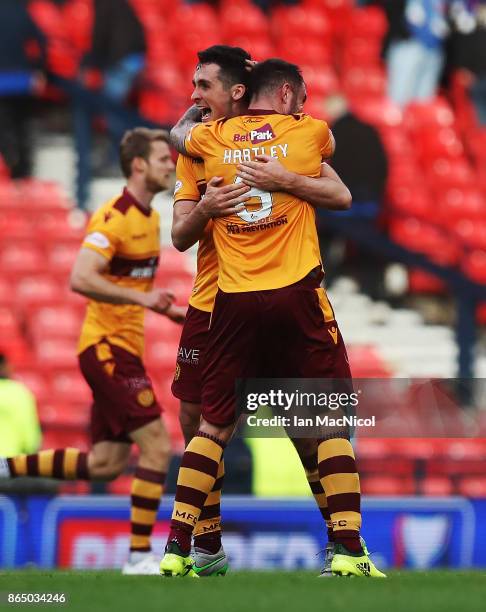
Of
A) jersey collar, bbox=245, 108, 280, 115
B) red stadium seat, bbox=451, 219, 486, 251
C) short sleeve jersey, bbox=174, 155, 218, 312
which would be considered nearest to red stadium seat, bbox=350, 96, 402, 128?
red stadium seat, bbox=451, 219, 486, 251

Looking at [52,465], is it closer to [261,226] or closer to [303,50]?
[261,226]

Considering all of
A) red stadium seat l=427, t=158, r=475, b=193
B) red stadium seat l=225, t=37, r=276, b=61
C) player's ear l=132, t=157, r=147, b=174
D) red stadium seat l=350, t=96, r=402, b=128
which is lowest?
player's ear l=132, t=157, r=147, b=174

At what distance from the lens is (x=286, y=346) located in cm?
509

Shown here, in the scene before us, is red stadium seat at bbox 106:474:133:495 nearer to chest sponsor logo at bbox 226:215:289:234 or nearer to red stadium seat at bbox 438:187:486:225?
chest sponsor logo at bbox 226:215:289:234

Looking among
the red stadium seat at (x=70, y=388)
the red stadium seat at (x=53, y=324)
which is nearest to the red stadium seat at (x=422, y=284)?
the red stadium seat at (x=53, y=324)

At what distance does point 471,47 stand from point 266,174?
13.3m

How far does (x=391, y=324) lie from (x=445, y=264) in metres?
1.05

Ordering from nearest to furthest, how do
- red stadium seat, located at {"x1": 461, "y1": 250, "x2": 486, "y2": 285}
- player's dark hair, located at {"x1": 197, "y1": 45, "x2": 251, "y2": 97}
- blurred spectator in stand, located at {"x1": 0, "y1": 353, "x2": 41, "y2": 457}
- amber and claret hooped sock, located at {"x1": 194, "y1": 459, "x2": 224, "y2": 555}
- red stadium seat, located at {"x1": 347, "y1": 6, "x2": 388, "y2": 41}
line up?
player's dark hair, located at {"x1": 197, "y1": 45, "x2": 251, "y2": 97} < amber and claret hooped sock, located at {"x1": 194, "y1": 459, "x2": 224, "y2": 555} < blurred spectator in stand, located at {"x1": 0, "y1": 353, "x2": 41, "y2": 457} < red stadium seat, located at {"x1": 461, "y1": 250, "x2": 486, "y2": 285} < red stadium seat, located at {"x1": 347, "y1": 6, "x2": 388, "y2": 41}

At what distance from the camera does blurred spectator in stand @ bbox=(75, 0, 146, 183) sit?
15.2m

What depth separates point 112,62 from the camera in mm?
15328

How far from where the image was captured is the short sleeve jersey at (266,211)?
16.6 feet

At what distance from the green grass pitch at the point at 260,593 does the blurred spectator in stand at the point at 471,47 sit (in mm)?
13451

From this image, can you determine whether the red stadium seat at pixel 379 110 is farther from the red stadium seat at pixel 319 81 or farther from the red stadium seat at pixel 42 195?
the red stadium seat at pixel 42 195

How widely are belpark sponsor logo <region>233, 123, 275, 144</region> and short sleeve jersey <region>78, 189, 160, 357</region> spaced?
80.5 inches
